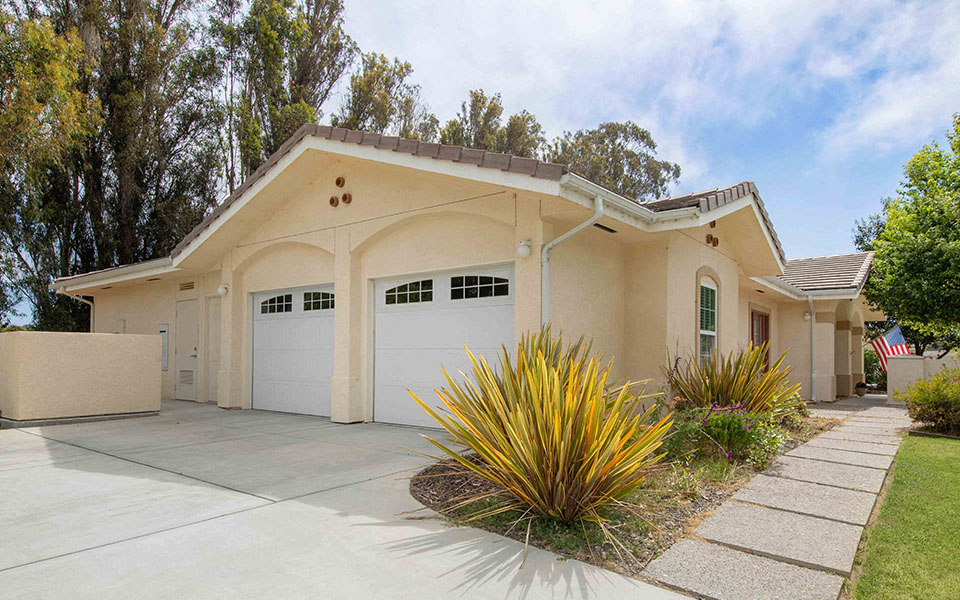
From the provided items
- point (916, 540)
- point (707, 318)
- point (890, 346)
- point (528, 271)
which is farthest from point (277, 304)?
point (890, 346)

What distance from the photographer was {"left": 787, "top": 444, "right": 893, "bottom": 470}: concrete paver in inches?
263

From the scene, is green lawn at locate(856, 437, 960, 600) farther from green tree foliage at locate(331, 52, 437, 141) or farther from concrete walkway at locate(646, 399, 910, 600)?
green tree foliage at locate(331, 52, 437, 141)

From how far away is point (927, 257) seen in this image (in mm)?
14578

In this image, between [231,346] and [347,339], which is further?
[231,346]

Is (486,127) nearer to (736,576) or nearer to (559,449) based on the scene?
(559,449)

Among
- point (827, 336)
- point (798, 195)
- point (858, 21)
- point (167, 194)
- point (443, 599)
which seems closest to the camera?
point (443, 599)

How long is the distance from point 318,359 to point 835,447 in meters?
8.48

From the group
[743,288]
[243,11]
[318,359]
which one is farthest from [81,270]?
[743,288]

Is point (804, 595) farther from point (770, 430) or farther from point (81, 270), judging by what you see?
point (81, 270)

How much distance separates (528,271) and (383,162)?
9.30 feet

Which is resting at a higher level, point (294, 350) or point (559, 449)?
point (294, 350)

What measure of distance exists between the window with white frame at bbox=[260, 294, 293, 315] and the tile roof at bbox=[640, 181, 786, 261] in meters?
7.10

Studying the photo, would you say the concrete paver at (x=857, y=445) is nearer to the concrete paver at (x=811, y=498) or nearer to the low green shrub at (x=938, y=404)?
the low green shrub at (x=938, y=404)

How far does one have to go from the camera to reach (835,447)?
7695 mm
